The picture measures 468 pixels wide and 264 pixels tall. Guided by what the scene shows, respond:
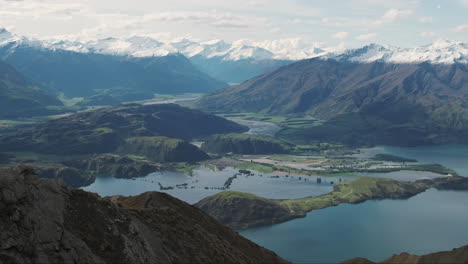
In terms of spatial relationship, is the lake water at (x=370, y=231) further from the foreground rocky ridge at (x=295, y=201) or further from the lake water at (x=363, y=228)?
the foreground rocky ridge at (x=295, y=201)

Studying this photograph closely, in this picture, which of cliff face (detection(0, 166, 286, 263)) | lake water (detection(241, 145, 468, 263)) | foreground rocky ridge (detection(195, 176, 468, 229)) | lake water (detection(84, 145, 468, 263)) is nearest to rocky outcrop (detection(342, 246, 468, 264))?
cliff face (detection(0, 166, 286, 263))

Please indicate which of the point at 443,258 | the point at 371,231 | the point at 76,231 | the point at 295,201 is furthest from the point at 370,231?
the point at 76,231

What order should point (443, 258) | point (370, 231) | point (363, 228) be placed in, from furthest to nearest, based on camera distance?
1. point (363, 228)
2. point (370, 231)
3. point (443, 258)

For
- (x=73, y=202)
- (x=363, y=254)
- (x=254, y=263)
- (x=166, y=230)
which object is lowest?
A: (x=363, y=254)

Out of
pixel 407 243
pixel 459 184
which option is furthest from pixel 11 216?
pixel 459 184

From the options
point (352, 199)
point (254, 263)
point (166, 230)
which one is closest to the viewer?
point (166, 230)

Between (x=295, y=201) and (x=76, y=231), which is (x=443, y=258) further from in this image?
(x=295, y=201)

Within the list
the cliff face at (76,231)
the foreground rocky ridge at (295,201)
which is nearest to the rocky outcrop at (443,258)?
the cliff face at (76,231)

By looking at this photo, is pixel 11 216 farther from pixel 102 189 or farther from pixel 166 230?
pixel 102 189
